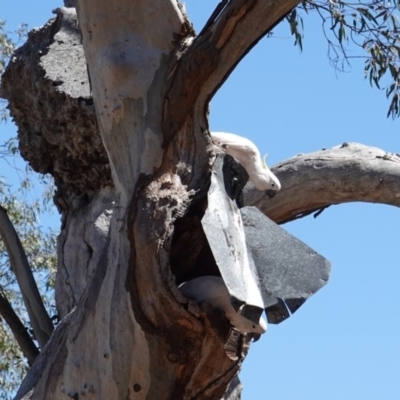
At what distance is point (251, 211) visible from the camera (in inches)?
132

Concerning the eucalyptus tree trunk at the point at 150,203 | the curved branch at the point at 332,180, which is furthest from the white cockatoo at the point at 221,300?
the curved branch at the point at 332,180

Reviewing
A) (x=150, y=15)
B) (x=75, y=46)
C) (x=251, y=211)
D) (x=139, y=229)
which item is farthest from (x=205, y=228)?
(x=75, y=46)

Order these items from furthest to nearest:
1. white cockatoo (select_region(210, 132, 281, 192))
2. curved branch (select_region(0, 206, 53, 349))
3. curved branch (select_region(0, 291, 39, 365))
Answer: curved branch (select_region(0, 291, 39, 365)), curved branch (select_region(0, 206, 53, 349)), white cockatoo (select_region(210, 132, 281, 192))

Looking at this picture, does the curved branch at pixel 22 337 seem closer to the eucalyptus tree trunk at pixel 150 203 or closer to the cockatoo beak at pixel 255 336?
the eucalyptus tree trunk at pixel 150 203

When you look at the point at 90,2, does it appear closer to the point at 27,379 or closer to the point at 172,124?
the point at 172,124

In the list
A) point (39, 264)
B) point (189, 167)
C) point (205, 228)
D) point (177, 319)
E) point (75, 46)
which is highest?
point (39, 264)

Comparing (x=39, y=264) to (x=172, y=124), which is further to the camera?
(x=39, y=264)

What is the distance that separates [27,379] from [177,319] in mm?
689

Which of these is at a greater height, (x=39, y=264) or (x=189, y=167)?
(x=39, y=264)

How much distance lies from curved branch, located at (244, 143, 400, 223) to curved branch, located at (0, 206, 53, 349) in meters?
1.11

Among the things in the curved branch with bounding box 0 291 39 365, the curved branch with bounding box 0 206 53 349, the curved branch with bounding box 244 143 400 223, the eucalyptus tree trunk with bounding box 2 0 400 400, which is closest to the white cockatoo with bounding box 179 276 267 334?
the eucalyptus tree trunk with bounding box 2 0 400 400

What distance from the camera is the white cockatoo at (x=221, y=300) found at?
2986 mm

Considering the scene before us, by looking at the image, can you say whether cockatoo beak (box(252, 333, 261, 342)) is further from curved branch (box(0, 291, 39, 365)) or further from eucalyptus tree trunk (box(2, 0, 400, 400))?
curved branch (box(0, 291, 39, 365))

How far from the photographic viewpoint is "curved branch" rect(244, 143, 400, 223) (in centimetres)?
522
